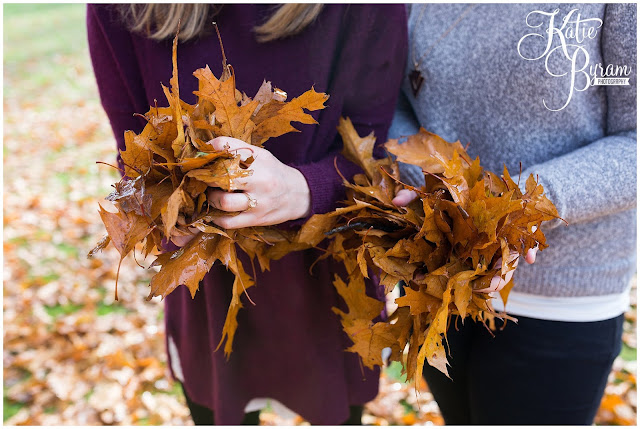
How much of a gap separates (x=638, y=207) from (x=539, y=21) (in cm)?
55

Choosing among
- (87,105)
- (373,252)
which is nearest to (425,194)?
(373,252)

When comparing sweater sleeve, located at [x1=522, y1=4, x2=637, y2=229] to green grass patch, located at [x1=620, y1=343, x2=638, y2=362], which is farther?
green grass patch, located at [x1=620, y1=343, x2=638, y2=362]

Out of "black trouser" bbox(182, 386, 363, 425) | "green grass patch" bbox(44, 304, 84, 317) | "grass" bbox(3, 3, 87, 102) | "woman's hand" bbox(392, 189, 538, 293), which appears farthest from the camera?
"grass" bbox(3, 3, 87, 102)

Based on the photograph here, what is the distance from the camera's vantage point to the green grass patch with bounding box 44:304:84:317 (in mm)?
2919

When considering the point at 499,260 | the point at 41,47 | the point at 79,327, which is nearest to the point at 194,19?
the point at 499,260

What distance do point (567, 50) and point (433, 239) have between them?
24.2 inches

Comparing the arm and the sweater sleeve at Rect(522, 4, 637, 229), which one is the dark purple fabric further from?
the sweater sleeve at Rect(522, 4, 637, 229)

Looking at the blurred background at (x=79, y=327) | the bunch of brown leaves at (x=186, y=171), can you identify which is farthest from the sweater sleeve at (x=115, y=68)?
the blurred background at (x=79, y=327)

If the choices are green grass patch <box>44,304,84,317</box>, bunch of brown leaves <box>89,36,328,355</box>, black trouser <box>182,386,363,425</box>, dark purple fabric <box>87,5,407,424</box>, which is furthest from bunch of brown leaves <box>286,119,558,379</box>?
green grass patch <box>44,304,84,317</box>

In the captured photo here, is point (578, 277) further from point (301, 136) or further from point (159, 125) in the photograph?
point (159, 125)

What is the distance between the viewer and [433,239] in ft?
3.19

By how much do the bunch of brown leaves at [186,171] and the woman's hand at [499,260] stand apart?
275 mm

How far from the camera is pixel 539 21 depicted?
1.17 m

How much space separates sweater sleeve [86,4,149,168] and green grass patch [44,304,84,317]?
2.11m
